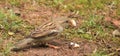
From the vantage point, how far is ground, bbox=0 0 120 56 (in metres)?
6.42

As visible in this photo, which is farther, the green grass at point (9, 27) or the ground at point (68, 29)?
the ground at point (68, 29)

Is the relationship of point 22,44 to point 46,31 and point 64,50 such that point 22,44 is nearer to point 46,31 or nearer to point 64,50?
point 46,31

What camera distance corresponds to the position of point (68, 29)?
712 centimetres

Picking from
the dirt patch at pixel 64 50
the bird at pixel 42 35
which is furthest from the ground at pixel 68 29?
the bird at pixel 42 35

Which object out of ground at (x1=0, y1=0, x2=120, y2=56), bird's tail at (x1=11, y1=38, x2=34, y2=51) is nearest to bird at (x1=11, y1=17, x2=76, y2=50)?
bird's tail at (x1=11, y1=38, x2=34, y2=51)

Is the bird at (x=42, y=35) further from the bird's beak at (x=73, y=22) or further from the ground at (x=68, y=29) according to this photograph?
the bird's beak at (x=73, y=22)

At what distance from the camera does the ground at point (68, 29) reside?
6.42m

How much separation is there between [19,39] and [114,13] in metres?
2.32

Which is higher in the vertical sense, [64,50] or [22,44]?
[22,44]

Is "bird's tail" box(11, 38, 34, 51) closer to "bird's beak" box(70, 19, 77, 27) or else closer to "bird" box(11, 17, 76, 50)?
"bird" box(11, 17, 76, 50)

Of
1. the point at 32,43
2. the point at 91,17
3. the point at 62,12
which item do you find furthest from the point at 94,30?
the point at 32,43

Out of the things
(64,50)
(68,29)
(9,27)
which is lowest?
(64,50)

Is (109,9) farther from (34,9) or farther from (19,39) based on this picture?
(19,39)

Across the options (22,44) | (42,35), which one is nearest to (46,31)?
(42,35)
